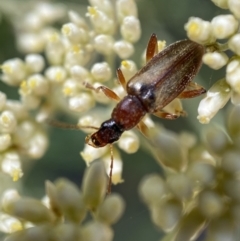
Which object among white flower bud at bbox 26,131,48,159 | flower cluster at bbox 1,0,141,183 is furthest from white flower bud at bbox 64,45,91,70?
white flower bud at bbox 26,131,48,159

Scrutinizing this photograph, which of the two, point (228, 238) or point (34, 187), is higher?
point (34, 187)

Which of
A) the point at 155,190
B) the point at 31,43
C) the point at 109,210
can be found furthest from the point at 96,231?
the point at 31,43

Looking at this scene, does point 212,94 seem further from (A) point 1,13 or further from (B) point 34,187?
(A) point 1,13

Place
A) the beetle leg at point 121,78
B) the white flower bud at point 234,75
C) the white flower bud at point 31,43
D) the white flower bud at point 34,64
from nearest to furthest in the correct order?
the white flower bud at point 234,75
the beetle leg at point 121,78
the white flower bud at point 34,64
the white flower bud at point 31,43

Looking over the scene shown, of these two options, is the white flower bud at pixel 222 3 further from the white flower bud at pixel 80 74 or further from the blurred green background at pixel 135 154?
the white flower bud at pixel 80 74

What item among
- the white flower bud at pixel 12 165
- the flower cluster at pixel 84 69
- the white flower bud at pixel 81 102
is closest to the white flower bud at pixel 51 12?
the flower cluster at pixel 84 69

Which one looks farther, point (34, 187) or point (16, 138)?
point (34, 187)

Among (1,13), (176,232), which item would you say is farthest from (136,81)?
(1,13)
